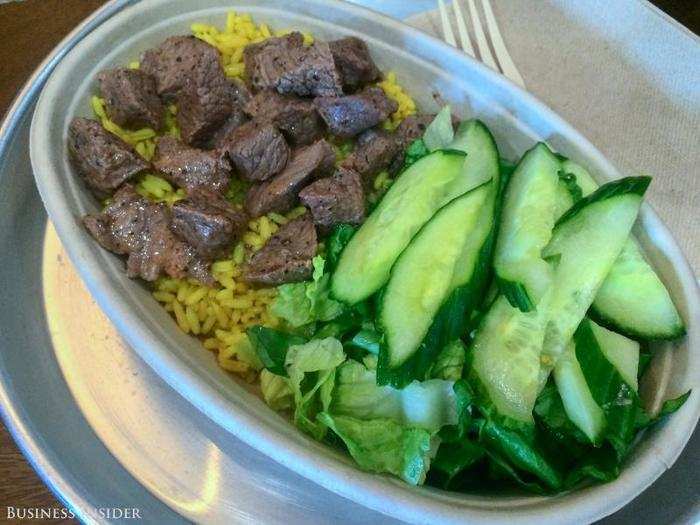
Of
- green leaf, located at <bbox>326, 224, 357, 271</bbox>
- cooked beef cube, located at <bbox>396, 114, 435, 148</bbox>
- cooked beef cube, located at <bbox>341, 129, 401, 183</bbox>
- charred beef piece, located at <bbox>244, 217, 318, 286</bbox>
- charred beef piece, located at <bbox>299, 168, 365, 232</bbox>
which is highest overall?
cooked beef cube, located at <bbox>396, 114, 435, 148</bbox>

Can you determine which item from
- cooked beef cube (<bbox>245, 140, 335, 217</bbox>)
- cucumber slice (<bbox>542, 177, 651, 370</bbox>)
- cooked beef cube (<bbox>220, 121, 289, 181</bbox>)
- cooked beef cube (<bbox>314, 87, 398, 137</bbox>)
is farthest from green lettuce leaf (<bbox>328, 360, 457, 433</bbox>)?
cooked beef cube (<bbox>314, 87, 398, 137</bbox>)

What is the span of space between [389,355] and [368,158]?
72 cm

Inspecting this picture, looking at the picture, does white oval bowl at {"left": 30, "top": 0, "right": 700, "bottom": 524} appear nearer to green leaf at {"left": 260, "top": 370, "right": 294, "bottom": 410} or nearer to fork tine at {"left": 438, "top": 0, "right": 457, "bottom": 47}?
green leaf at {"left": 260, "top": 370, "right": 294, "bottom": 410}

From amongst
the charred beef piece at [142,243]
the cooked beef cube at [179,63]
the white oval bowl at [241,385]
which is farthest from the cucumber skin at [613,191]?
the cooked beef cube at [179,63]

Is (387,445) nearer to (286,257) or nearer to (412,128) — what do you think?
(286,257)

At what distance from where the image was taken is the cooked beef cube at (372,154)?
189 cm

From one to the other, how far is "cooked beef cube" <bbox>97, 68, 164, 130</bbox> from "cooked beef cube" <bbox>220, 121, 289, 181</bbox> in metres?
0.25

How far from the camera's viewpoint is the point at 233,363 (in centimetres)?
165

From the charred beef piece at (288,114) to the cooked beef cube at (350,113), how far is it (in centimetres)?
4

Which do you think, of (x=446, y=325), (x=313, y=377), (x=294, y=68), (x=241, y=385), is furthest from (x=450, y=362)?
(x=294, y=68)

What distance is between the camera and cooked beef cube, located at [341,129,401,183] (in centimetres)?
189

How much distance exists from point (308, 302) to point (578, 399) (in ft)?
2.28

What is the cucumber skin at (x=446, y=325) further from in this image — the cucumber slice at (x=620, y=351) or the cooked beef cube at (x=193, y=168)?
the cooked beef cube at (x=193, y=168)

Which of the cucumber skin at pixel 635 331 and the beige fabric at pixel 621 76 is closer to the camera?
the cucumber skin at pixel 635 331
